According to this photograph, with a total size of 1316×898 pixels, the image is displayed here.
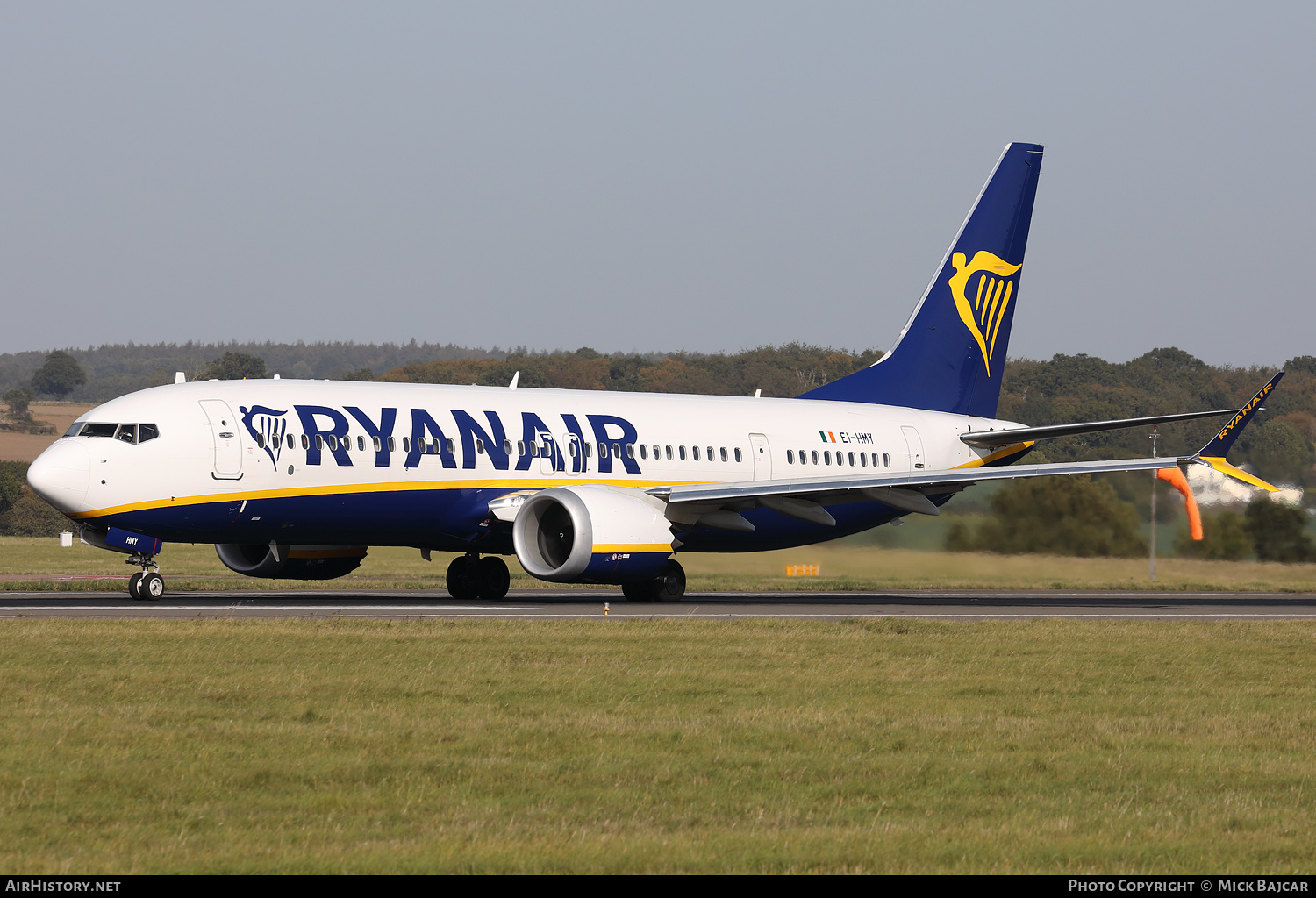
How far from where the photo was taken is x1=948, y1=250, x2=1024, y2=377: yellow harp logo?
1473 inches

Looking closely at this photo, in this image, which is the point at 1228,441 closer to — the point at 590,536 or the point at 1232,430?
the point at 1232,430

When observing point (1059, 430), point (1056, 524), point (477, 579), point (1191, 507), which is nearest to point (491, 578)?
point (477, 579)

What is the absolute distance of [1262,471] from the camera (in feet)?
124

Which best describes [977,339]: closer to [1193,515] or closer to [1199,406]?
[1193,515]

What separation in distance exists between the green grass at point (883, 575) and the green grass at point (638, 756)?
1536cm

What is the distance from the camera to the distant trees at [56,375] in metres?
146

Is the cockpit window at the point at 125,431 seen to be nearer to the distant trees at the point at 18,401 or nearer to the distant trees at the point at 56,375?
the distant trees at the point at 18,401

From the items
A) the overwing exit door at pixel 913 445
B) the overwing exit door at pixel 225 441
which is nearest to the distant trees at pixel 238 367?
the overwing exit door at pixel 913 445

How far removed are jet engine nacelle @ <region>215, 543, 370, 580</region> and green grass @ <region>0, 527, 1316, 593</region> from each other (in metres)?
3.15

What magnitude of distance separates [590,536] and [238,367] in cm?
9141

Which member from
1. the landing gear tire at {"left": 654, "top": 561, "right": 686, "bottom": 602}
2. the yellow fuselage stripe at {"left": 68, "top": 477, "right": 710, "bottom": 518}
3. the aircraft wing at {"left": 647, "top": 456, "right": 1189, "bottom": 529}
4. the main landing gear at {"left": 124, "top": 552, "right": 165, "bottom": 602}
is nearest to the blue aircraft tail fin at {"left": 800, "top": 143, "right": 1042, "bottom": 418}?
the aircraft wing at {"left": 647, "top": 456, "right": 1189, "bottom": 529}

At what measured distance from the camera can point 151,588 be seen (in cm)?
2628

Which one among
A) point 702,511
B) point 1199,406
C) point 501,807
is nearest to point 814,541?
point 702,511

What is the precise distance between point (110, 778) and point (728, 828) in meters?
4.20
